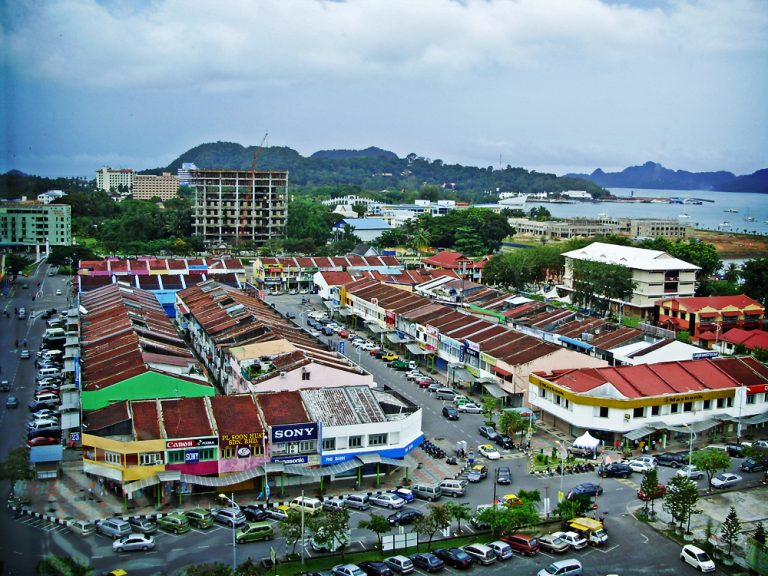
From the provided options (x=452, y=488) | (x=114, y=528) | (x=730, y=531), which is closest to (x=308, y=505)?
(x=452, y=488)

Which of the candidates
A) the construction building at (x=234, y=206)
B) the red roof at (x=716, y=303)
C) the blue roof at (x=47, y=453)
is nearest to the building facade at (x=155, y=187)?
the construction building at (x=234, y=206)

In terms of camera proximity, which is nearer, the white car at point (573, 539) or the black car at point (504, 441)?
the white car at point (573, 539)

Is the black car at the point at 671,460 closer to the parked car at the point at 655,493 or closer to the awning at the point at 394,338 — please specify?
the parked car at the point at 655,493

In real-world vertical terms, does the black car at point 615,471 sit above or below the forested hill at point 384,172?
below

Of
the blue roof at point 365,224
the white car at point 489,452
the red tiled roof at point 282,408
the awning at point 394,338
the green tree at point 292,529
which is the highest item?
the blue roof at point 365,224

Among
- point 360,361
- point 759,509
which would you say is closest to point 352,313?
point 360,361

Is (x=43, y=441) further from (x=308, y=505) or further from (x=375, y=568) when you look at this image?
(x=375, y=568)

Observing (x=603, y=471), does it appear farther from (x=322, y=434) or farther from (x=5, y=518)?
(x=5, y=518)
